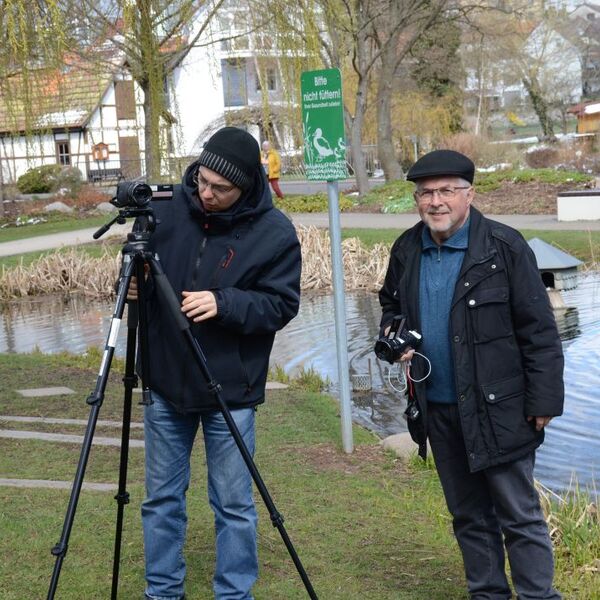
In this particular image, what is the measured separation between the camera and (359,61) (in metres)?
30.7

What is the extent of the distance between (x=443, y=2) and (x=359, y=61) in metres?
2.97

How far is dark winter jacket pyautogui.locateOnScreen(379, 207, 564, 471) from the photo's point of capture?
14.2ft

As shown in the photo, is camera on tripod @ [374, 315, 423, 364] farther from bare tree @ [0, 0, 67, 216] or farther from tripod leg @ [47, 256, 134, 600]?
bare tree @ [0, 0, 67, 216]

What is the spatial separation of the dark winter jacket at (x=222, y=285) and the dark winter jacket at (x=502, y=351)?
2.32 ft

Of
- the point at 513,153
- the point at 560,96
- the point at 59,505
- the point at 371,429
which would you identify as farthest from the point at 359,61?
the point at 560,96

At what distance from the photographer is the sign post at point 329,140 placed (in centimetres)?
727

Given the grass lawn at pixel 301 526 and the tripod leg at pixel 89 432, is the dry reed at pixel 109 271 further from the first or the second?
the tripod leg at pixel 89 432

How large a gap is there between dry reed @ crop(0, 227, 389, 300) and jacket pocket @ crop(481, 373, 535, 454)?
11947 mm

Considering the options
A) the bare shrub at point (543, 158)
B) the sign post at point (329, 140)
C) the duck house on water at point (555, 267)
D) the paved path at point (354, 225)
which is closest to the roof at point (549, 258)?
the duck house on water at point (555, 267)

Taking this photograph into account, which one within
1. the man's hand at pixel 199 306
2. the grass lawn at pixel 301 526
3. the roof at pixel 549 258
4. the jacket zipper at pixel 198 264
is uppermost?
the jacket zipper at pixel 198 264

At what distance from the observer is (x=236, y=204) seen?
4512 mm

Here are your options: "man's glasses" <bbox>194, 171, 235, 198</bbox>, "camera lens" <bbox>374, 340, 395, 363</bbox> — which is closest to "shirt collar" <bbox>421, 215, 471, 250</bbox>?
"camera lens" <bbox>374, 340, 395, 363</bbox>

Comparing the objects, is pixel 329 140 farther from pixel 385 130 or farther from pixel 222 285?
pixel 385 130

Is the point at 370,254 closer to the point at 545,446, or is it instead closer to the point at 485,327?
the point at 545,446
